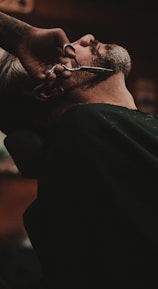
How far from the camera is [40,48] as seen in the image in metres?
1.35

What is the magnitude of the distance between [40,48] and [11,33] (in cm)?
8

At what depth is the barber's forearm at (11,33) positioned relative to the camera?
4.40 feet

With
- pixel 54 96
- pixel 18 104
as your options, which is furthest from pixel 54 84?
pixel 18 104

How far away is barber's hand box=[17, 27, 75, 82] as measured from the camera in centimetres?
134

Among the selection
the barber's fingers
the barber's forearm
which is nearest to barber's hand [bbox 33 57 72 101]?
the barber's fingers

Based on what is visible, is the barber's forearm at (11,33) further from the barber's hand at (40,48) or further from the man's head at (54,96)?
the man's head at (54,96)

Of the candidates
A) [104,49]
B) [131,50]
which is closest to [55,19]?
[131,50]

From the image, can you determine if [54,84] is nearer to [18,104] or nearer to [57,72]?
[57,72]

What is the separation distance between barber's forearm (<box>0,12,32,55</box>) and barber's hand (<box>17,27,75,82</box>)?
0.5 inches

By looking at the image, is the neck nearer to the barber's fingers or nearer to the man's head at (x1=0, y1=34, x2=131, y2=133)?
the man's head at (x1=0, y1=34, x2=131, y2=133)

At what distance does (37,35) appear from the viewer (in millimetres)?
1341

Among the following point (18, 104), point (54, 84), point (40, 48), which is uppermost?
point (40, 48)

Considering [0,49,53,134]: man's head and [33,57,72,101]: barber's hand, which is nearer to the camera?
[33,57,72,101]: barber's hand

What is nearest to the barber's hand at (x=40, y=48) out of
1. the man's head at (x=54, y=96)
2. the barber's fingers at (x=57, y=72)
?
the barber's fingers at (x=57, y=72)
